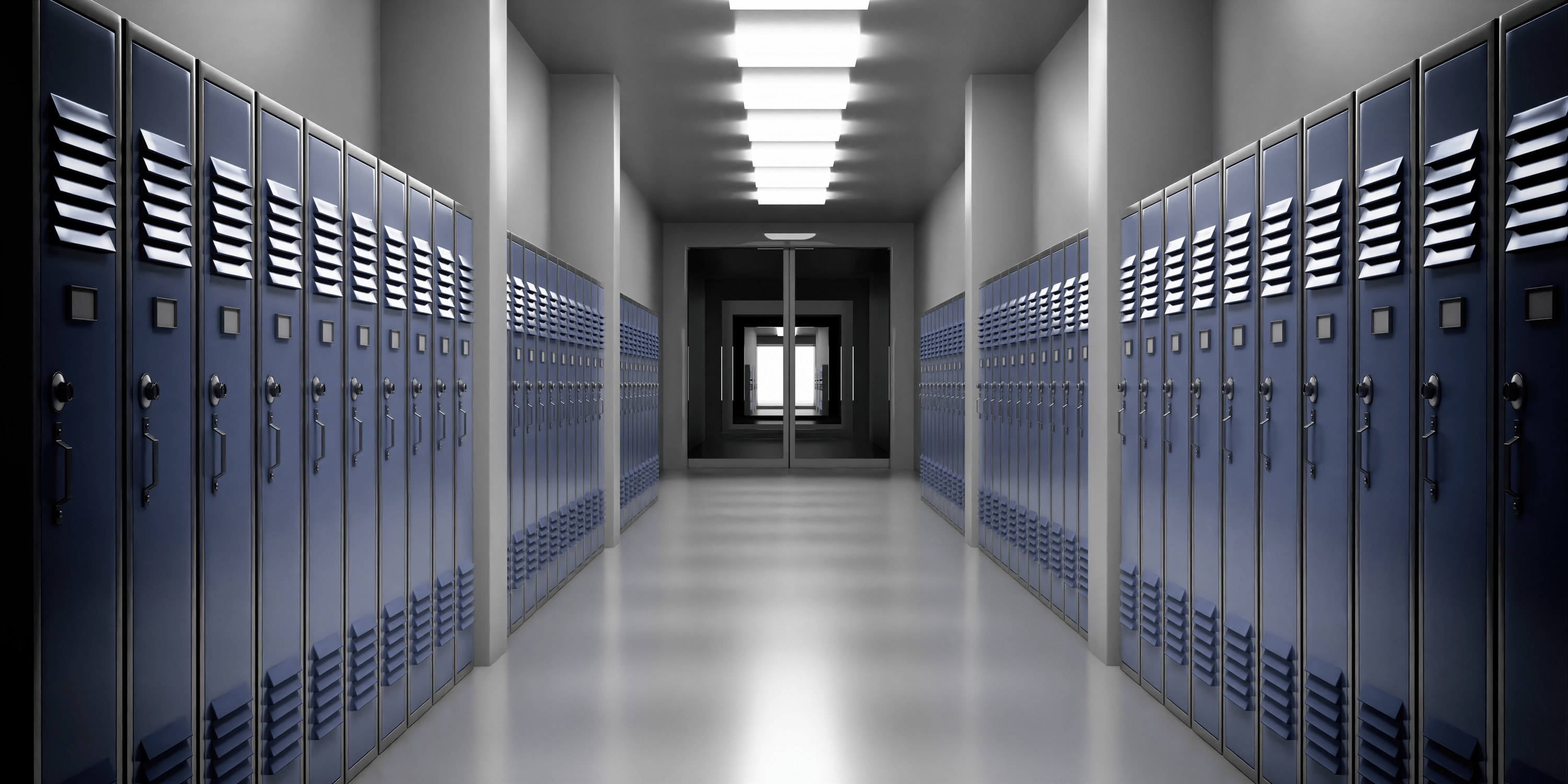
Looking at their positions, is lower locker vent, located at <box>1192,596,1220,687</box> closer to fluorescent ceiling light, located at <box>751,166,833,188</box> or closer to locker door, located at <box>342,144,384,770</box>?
locker door, located at <box>342,144,384,770</box>

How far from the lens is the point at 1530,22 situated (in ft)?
6.24

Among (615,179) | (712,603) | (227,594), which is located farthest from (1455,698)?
(615,179)

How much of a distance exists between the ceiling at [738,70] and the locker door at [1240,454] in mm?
3639

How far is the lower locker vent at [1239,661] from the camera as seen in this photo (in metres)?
3.08

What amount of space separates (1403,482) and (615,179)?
6.60m

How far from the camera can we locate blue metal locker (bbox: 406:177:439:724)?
3.54 m

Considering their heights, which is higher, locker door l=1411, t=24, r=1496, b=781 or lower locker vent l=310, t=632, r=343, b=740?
locker door l=1411, t=24, r=1496, b=781

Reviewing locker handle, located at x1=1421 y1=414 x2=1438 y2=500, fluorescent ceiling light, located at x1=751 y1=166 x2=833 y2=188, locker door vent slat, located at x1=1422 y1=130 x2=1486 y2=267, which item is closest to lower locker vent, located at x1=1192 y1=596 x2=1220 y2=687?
locker handle, located at x1=1421 y1=414 x2=1438 y2=500

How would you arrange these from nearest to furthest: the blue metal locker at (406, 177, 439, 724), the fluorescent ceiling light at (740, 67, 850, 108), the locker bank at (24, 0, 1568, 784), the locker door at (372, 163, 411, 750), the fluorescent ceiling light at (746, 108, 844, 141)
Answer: the locker bank at (24, 0, 1568, 784) < the locker door at (372, 163, 411, 750) < the blue metal locker at (406, 177, 439, 724) < the fluorescent ceiling light at (740, 67, 850, 108) < the fluorescent ceiling light at (746, 108, 844, 141)

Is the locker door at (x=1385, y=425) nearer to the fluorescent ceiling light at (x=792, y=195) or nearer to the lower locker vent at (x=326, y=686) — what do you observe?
the lower locker vent at (x=326, y=686)

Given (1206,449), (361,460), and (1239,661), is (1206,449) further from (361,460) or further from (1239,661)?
(361,460)

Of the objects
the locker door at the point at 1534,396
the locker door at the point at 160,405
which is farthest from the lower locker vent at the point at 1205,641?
the locker door at the point at 160,405

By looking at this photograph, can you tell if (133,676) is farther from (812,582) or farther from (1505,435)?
(812,582)

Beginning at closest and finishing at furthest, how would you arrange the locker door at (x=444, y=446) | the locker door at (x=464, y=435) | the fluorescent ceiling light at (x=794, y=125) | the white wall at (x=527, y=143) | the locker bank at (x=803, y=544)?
the locker bank at (x=803, y=544) < the locker door at (x=444, y=446) < the locker door at (x=464, y=435) < the white wall at (x=527, y=143) < the fluorescent ceiling light at (x=794, y=125)
